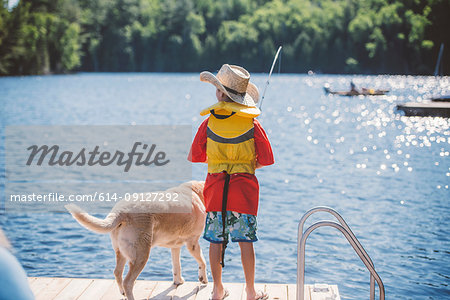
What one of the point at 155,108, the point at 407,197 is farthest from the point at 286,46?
the point at 407,197

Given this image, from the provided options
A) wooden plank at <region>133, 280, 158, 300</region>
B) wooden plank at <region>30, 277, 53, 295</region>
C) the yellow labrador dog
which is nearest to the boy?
the yellow labrador dog

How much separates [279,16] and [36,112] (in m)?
80.8

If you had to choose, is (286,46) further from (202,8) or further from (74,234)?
(74,234)

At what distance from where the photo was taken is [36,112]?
34.1 m

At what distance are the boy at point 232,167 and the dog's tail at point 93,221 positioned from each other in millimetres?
756

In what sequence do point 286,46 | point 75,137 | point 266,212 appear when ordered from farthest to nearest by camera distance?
1. point 286,46
2. point 75,137
3. point 266,212

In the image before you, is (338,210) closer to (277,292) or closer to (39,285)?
(277,292)

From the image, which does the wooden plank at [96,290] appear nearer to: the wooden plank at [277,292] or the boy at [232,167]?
the boy at [232,167]

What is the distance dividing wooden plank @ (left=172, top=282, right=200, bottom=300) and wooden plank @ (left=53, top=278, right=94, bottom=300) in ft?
2.91

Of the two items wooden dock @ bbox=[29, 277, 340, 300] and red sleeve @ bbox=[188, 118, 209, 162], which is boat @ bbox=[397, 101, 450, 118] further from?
red sleeve @ bbox=[188, 118, 209, 162]

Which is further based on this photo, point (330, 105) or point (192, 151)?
point (330, 105)

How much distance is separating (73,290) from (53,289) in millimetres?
193

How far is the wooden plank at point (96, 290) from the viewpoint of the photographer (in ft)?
16.8

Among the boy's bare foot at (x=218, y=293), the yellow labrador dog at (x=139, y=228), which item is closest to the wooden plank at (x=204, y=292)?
the boy's bare foot at (x=218, y=293)
